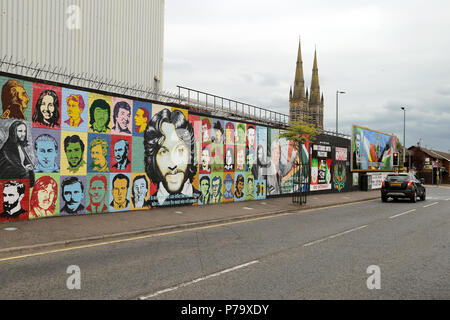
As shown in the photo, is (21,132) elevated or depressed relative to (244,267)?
elevated

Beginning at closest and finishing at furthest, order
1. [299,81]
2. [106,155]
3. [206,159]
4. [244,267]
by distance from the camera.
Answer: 1. [244,267]
2. [106,155]
3. [206,159]
4. [299,81]

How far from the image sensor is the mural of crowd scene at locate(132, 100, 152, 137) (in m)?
12.9

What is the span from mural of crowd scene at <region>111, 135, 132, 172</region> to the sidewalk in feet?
5.34

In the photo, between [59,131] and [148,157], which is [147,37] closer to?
[148,157]

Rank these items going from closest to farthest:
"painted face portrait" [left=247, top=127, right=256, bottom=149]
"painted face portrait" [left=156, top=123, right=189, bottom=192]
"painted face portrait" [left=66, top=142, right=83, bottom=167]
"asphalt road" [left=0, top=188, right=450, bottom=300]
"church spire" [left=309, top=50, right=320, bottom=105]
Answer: "asphalt road" [left=0, top=188, right=450, bottom=300], "painted face portrait" [left=66, top=142, right=83, bottom=167], "painted face portrait" [left=156, top=123, right=189, bottom=192], "painted face portrait" [left=247, top=127, right=256, bottom=149], "church spire" [left=309, top=50, right=320, bottom=105]

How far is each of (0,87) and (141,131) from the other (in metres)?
4.81

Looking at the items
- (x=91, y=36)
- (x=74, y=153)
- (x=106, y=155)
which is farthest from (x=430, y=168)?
(x=74, y=153)

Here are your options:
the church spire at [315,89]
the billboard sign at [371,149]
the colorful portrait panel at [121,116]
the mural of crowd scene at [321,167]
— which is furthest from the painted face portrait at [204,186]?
the church spire at [315,89]

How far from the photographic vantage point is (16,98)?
980 centimetres

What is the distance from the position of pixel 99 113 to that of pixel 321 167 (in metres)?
17.7

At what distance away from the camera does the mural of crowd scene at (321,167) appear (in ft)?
79.9

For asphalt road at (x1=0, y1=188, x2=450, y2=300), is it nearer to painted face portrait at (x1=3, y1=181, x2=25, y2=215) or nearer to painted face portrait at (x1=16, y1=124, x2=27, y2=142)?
painted face portrait at (x1=3, y1=181, x2=25, y2=215)

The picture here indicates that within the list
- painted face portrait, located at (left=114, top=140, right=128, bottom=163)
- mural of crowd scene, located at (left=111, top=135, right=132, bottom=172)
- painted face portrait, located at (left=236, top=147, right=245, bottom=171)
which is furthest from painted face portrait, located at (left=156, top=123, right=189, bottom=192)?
painted face portrait, located at (left=236, top=147, right=245, bottom=171)

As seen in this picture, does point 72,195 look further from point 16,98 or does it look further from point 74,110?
point 16,98
